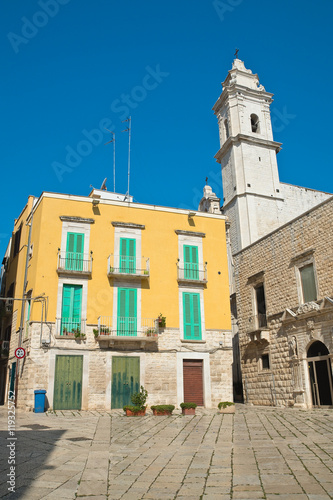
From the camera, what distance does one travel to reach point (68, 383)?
58.8 ft

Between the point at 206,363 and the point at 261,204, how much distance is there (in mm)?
18718

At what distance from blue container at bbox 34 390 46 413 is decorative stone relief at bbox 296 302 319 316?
1161 cm

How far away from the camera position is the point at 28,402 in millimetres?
17312

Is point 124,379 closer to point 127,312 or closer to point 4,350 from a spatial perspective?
point 127,312

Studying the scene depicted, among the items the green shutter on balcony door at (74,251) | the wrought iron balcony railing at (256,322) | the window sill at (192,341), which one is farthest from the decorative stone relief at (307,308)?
the green shutter on balcony door at (74,251)

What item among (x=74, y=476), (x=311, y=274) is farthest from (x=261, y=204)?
(x=74, y=476)

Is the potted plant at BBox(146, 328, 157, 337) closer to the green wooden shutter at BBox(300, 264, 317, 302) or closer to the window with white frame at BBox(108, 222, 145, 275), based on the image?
the window with white frame at BBox(108, 222, 145, 275)

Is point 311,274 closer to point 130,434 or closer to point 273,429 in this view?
point 273,429

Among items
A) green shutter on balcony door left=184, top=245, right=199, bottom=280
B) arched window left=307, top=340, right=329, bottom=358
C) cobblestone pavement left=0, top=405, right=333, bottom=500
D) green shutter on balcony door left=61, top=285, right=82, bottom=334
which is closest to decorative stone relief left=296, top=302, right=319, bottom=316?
arched window left=307, top=340, right=329, bottom=358

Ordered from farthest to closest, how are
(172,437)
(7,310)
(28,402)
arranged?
(7,310), (28,402), (172,437)

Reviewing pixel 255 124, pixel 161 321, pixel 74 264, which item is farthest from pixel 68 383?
pixel 255 124

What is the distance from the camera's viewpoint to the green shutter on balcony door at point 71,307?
1867 cm

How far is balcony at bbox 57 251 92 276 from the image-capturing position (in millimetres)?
19177

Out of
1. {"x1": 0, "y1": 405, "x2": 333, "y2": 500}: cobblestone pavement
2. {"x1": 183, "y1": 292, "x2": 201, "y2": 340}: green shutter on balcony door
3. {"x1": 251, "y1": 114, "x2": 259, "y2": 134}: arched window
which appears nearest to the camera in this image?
{"x1": 0, "y1": 405, "x2": 333, "y2": 500}: cobblestone pavement
